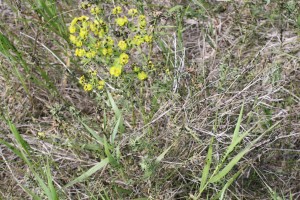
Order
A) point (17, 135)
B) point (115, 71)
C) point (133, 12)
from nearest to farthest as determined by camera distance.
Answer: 1. point (17, 135)
2. point (115, 71)
3. point (133, 12)

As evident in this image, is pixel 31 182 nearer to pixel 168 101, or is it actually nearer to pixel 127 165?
pixel 127 165

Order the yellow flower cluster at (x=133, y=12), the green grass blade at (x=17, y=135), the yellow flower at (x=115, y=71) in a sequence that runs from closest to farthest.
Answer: the green grass blade at (x=17, y=135) → the yellow flower at (x=115, y=71) → the yellow flower cluster at (x=133, y=12)

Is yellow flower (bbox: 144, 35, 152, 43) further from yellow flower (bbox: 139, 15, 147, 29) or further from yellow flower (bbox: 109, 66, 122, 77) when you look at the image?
yellow flower (bbox: 109, 66, 122, 77)

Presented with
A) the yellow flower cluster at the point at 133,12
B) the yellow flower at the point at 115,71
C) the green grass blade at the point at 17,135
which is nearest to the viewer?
the green grass blade at the point at 17,135

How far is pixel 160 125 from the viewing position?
2.12m

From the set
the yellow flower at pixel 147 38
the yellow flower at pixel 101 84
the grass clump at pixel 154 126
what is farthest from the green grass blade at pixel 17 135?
the yellow flower at pixel 147 38

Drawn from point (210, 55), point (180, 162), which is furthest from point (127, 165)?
point (210, 55)

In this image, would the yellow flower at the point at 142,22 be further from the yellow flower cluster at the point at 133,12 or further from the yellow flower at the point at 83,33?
the yellow flower at the point at 83,33

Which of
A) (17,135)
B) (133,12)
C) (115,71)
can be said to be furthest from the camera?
(133,12)

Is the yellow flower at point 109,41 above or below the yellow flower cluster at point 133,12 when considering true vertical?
below

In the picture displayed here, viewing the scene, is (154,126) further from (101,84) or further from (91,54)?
(91,54)

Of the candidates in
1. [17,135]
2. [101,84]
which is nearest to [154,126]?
[101,84]

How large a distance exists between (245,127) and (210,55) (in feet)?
2.12

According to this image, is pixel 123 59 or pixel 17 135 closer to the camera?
pixel 17 135
